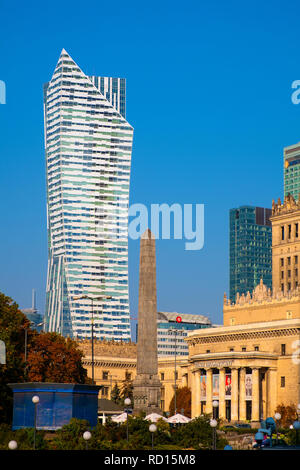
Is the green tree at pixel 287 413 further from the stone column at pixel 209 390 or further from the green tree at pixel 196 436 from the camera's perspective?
the green tree at pixel 196 436

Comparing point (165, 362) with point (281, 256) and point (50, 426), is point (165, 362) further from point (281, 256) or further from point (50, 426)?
point (50, 426)

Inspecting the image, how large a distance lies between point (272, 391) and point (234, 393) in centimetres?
613

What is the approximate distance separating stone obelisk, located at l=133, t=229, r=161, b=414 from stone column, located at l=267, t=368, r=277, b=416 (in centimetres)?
5594

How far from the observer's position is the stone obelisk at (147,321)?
90.2 m

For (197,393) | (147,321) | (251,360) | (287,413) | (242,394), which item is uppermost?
(147,321)

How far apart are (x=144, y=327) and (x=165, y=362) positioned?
103m

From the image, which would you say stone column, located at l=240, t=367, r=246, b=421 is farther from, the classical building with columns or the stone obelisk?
the stone obelisk

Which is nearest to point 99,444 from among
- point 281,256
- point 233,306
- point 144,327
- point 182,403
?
point 144,327

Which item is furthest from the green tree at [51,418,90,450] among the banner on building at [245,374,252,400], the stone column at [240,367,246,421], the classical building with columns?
the banner on building at [245,374,252,400]

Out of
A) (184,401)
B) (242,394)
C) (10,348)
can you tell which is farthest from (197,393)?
(10,348)

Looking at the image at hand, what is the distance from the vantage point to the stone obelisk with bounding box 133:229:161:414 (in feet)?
296

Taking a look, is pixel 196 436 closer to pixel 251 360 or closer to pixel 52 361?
pixel 52 361

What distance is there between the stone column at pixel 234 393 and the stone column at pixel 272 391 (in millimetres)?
5293

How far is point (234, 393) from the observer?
142 metres
